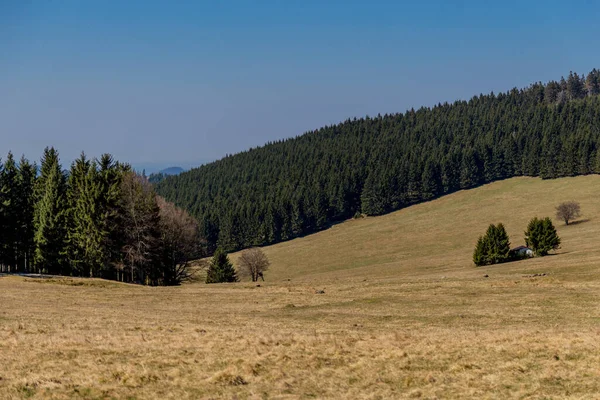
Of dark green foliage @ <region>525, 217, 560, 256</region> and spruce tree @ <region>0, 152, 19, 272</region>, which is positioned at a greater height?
spruce tree @ <region>0, 152, 19, 272</region>

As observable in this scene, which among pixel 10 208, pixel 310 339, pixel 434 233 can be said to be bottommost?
pixel 310 339

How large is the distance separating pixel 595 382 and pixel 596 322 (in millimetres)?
12955

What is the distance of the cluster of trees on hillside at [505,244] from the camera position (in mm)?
66250

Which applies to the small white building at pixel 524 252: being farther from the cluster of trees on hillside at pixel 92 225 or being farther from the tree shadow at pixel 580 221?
the cluster of trees on hillside at pixel 92 225

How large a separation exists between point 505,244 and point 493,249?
7.65 feet

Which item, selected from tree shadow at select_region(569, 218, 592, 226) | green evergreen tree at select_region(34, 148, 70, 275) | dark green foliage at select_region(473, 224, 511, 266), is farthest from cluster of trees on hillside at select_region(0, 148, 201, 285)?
tree shadow at select_region(569, 218, 592, 226)

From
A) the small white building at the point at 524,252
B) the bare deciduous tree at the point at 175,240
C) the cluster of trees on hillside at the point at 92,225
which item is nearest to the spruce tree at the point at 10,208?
the cluster of trees on hillside at the point at 92,225

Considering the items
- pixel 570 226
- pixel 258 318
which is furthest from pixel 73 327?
pixel 570 226

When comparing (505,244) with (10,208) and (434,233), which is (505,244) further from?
(10,208)

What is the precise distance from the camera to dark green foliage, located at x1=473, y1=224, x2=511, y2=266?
66438mm

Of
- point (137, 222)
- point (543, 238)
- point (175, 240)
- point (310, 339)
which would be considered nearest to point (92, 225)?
point (137, 222)

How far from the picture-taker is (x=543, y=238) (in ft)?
217

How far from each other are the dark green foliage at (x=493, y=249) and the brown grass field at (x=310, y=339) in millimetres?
15634

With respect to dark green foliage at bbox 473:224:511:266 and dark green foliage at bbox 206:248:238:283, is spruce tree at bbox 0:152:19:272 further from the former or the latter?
dark green foliage at bbox 473:224:511:266
